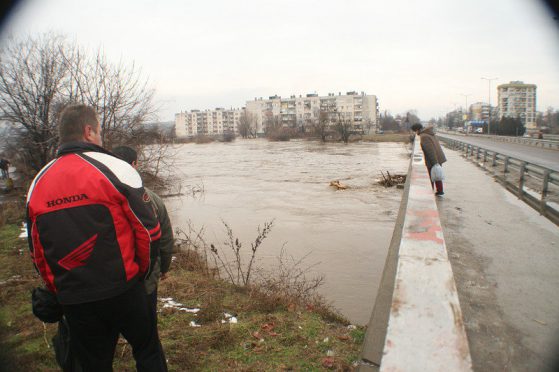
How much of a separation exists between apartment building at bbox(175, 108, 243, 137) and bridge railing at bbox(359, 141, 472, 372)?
17839 cm

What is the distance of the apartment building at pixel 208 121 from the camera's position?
18112cm

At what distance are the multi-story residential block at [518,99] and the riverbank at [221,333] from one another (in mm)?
112883

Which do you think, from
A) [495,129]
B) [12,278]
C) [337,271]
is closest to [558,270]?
[337,271]

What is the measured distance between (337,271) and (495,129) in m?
78.1

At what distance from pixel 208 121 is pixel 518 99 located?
127 metres

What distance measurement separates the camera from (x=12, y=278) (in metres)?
6.62

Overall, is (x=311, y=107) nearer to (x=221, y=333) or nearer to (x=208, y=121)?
(x=208, y=121)

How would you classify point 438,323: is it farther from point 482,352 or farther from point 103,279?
point 103,279

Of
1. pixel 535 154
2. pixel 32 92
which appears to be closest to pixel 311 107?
pixel 535 154

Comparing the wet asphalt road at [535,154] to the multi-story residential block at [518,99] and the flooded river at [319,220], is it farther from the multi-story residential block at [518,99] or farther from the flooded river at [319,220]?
the multi-story residential block at [518,99]

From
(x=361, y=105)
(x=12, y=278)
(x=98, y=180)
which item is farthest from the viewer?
(x=361, y=105)

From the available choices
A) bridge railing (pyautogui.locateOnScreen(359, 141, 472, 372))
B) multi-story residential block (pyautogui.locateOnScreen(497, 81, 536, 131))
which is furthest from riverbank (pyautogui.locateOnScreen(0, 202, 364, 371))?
multi-story residential block (pyautogui.locateOnScreen(497, 81, 536, 131))

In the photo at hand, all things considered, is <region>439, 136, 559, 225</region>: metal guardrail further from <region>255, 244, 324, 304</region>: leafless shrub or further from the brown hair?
the brown hair

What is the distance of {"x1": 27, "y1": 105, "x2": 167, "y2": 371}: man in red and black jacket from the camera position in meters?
2.06
